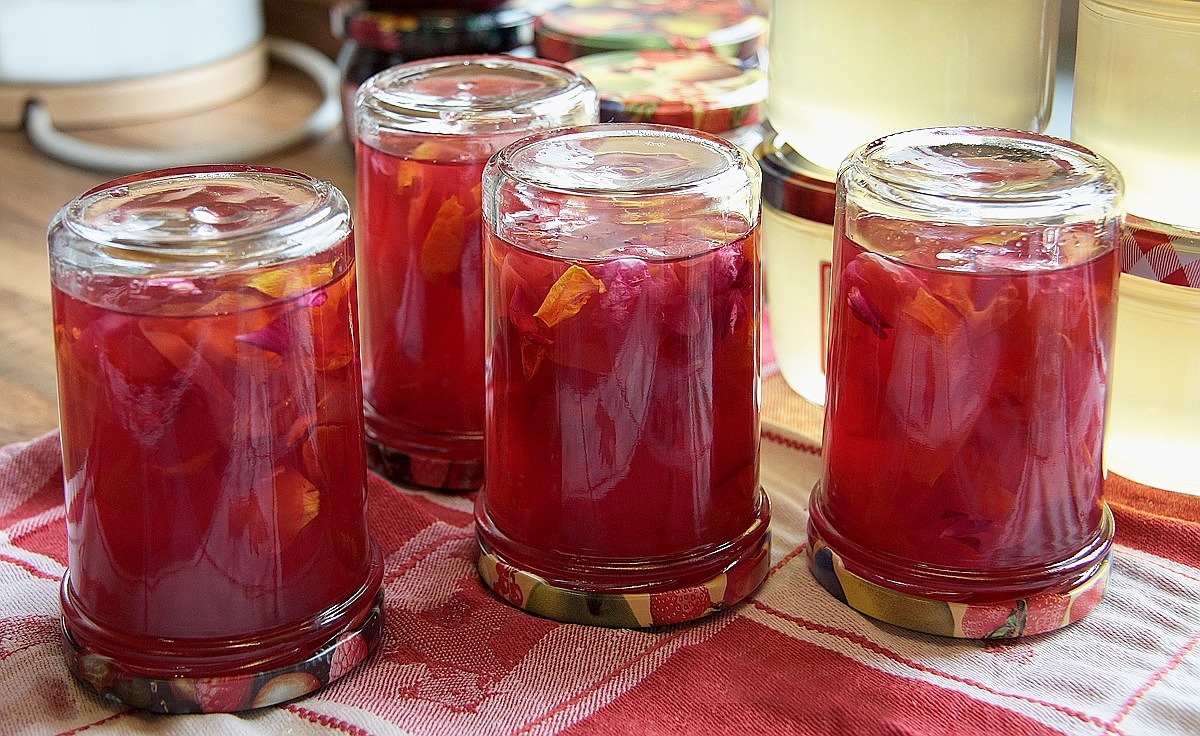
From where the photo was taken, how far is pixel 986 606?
61 cm

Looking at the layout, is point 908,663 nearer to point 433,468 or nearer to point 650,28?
point 433,468

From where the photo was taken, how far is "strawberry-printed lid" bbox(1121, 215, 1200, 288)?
0.66 metres

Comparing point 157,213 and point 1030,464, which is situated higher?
point 157,213

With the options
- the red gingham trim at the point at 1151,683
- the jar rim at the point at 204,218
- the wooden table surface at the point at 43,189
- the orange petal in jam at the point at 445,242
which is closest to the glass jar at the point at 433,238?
the orange petal in jam at the point at 445,242

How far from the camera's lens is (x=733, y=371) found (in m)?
0.62

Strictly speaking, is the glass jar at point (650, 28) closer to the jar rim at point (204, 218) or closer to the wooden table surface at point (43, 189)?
the wooden table surface at point (43, 189)

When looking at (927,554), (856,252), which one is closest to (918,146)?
(856,252)

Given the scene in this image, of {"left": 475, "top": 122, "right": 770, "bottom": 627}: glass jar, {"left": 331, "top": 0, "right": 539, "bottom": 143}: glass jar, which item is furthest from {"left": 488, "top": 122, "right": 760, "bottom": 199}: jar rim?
{"left": 331, "top": 0, "right": 539, "bottom": 143}: glass jar

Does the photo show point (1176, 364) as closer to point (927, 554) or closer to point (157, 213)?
point (927, 554)

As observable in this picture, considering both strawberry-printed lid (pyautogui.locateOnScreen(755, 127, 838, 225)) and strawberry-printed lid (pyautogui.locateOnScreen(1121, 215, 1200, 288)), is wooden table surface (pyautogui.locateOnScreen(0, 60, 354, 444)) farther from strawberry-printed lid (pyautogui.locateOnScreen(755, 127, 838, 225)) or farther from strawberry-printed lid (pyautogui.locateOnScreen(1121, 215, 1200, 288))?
strawberry-printed lid (pyautogui.locateOnScreen(1121, 215, 1200, 288))

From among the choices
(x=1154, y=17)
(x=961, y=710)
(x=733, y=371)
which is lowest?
(x=961, y=710)

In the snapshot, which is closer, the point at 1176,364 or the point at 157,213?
the point at 157,213

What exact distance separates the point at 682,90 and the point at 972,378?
357mm

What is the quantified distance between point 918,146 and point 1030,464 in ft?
0.49
